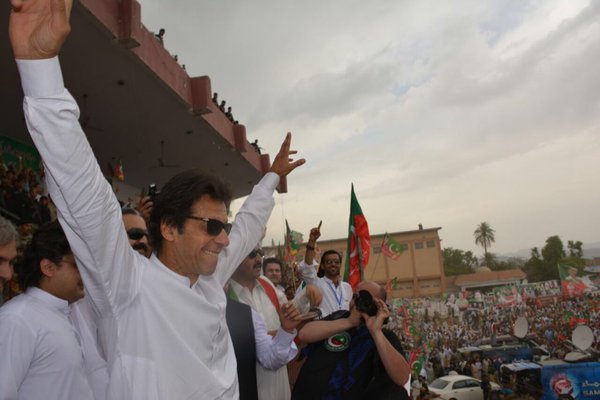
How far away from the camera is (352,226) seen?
770cm

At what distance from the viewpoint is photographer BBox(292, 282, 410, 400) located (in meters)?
3.24

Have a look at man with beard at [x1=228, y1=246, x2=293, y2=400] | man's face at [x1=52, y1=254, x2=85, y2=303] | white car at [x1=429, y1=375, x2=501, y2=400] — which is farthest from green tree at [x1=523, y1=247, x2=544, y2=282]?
man's face at [x1=52, y1=254, x2=85, y2=303]

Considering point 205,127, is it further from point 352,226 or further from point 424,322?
point 424,322

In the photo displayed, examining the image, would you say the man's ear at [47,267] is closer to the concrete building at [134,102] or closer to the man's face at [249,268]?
the man's face at [249,268]

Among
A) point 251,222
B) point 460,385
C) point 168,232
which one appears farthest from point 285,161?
point 460,385

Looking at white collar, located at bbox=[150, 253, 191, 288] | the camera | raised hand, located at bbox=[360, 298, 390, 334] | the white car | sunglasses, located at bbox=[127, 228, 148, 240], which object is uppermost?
sunglasses, located at bbox=[127, 228, 148, 240]

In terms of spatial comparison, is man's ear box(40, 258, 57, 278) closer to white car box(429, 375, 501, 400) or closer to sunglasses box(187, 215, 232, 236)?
sunglasses box(187, 215, 232, 236)

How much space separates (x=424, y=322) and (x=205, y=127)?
60.0 ft

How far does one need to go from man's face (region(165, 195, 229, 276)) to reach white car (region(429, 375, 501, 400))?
17.5 meters

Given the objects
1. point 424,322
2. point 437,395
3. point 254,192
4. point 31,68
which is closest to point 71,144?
point 31,68

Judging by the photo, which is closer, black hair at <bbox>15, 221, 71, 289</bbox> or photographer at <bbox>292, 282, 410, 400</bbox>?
black hair at <bbox>15, 221, 71, 289</bbox>

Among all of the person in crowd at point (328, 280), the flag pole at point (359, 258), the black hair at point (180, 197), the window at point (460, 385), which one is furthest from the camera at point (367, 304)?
the window at point (460, 385)

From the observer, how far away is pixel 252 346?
11.1 ft

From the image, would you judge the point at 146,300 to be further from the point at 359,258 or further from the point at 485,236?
the point at 485,236
